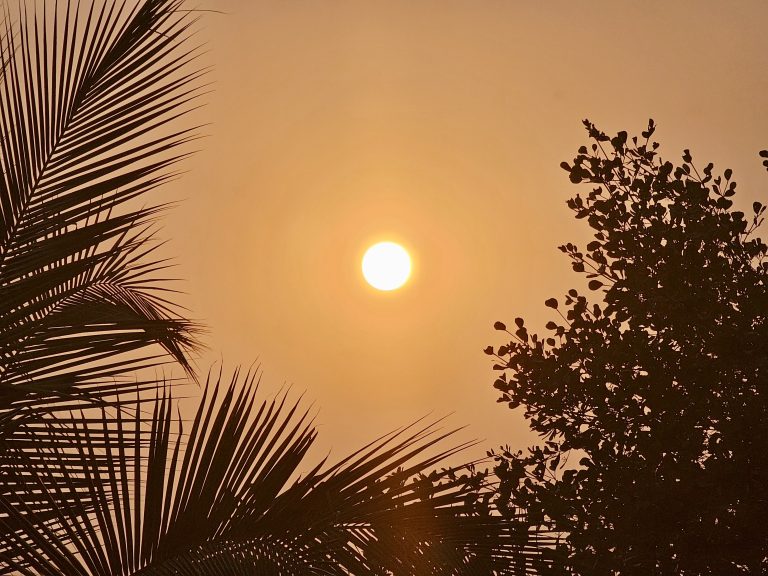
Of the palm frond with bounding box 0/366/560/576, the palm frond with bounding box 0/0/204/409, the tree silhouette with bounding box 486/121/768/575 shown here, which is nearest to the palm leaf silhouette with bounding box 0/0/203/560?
the palm frond with bounding box 0/0/204/409

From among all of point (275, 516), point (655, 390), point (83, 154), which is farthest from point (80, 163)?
point (655, 390)

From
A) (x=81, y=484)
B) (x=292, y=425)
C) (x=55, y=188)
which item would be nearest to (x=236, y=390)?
(x=292, y=425)

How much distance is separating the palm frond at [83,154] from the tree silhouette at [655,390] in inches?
135

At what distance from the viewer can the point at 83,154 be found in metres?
2.53

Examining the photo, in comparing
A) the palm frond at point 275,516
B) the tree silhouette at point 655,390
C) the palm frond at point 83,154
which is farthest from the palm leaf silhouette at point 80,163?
the tree silhouette at point 655,390

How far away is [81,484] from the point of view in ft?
6.31

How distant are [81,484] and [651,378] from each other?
479 cm

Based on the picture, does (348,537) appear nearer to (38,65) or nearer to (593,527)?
(38,65)

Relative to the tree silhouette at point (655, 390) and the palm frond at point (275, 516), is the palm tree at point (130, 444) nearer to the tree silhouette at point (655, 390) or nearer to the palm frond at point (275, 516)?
the palm frond at point (275, 516)

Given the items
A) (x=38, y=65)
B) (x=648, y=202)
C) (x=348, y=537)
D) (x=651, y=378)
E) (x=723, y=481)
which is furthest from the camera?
(x=648, y=202)

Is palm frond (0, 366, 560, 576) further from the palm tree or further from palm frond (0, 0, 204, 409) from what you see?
palm frond (0, 0, 204, 409)

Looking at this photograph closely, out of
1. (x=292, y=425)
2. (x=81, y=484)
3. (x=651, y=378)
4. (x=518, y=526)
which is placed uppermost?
(x=651, y=378)

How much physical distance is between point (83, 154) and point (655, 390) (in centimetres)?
462

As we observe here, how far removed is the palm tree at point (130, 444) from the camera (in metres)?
1.83
